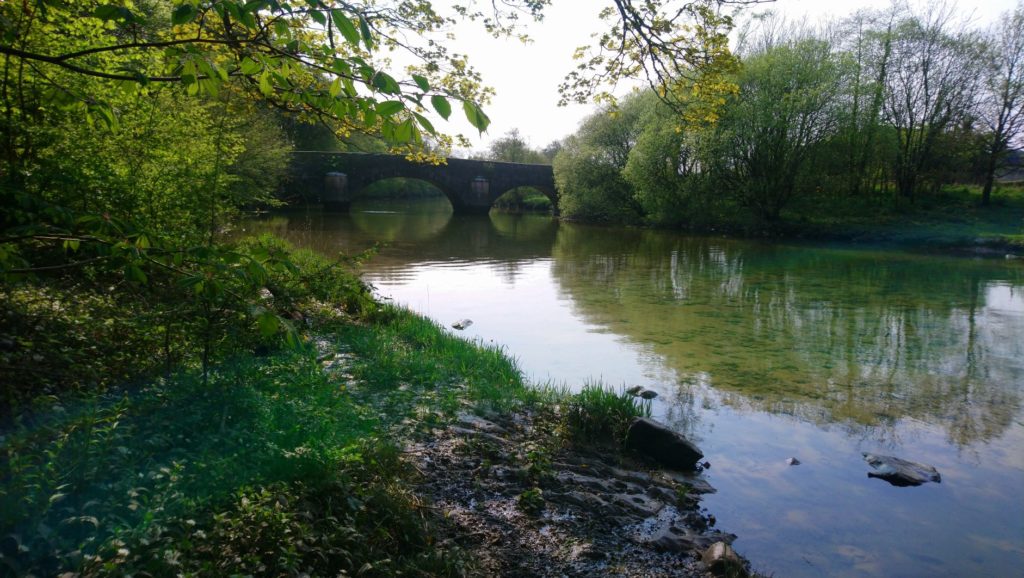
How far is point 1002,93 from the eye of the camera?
3288 cm

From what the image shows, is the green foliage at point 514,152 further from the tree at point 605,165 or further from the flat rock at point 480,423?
the flat rock at point 480,423

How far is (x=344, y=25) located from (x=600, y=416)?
498cm

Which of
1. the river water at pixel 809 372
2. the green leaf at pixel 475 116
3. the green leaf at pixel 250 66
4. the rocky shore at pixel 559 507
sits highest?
the green leaf at pixel 250 66

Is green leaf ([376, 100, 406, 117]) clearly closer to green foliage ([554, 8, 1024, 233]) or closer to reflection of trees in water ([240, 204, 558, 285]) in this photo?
reflection of trees in water ([240, 204, 558, 285])

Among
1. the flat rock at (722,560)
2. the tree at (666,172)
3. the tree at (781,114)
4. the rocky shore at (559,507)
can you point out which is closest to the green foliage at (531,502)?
the rocky shore at (559,507)

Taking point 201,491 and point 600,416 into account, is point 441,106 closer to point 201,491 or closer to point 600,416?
point 201,491

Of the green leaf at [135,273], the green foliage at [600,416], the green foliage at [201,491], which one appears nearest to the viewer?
the green leaf at [135,273]

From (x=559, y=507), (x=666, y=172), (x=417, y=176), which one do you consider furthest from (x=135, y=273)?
(x=417, y=176)

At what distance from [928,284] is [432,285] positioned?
48.0ft

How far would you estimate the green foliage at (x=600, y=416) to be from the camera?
20.0 feet

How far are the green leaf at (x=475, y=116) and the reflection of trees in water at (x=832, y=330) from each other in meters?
6.23

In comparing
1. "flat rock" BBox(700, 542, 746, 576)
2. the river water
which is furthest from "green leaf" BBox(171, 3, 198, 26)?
the river water

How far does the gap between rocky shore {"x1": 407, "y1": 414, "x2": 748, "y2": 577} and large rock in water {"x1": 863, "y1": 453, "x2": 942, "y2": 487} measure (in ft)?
5.86

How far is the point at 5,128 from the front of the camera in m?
5.75
